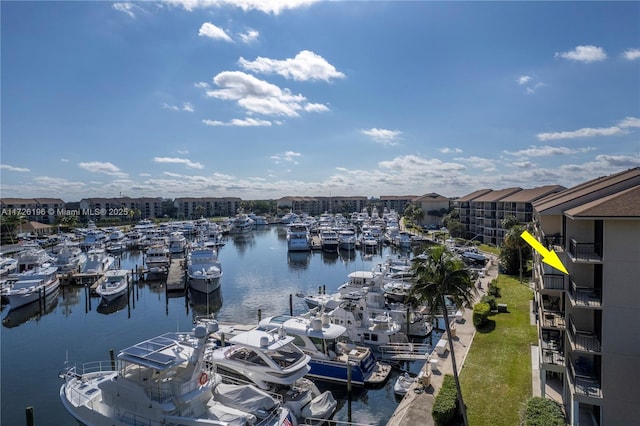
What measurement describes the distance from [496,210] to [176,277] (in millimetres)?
67279

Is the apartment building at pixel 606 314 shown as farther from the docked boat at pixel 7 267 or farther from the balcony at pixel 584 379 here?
the docked boat at pixel 7 267

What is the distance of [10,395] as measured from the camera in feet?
89.4

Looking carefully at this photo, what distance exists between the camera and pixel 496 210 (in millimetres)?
87438

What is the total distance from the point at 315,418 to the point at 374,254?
71.6 m

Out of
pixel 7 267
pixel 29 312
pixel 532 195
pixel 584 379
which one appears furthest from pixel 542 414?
pixel 7 267

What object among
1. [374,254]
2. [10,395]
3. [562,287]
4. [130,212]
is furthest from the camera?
[130,212]

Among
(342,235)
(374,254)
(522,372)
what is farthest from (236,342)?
(342,235)

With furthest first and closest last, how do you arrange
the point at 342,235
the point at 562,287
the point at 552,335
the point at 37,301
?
1. the point at 342,235
2. the point at 37,301
3. the point at 552,335
4. the point at 562,287

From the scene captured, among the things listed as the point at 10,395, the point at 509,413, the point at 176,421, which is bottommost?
the point at 10,395

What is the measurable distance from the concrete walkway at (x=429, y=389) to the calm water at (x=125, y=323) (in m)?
2.57

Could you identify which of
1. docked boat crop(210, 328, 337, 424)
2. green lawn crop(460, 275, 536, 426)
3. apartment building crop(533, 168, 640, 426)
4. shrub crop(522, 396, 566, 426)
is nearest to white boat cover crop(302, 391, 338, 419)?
docked boat crop(210, 328, 337, 424)

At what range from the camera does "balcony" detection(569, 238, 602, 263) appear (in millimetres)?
16708

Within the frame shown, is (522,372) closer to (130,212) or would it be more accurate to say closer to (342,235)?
(342,235)

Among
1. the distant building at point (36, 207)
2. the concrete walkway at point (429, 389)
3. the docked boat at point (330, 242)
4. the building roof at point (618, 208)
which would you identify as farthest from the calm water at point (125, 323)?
the distant building at point (36, 207)
